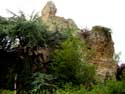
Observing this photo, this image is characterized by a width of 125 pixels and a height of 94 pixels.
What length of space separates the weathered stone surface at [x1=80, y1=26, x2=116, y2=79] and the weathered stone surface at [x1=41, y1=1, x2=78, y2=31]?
158 centimetres

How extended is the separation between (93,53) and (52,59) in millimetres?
2894

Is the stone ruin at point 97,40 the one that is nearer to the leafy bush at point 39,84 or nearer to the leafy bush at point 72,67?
the leafy bush at point 72,67

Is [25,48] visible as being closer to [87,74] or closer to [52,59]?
[52,59]

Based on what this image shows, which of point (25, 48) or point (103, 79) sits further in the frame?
point (103, 79)

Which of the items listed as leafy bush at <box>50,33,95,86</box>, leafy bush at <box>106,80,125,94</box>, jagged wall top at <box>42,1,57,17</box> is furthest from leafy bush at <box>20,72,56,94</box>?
jagged wall top at <box>42,1,57,17</box>

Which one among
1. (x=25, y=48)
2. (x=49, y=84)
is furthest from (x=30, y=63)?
(x=49, y=84)

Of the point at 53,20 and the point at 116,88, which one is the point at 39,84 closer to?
the point at 116,88

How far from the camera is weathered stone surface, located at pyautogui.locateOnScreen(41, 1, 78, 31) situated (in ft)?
97.1

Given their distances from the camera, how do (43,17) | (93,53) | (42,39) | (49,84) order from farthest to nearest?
(43,17), (93,53), (42,39), (49,84)

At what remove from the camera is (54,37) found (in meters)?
27.5

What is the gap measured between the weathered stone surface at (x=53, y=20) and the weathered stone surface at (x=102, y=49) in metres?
1.58

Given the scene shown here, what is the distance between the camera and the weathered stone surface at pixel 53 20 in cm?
2959

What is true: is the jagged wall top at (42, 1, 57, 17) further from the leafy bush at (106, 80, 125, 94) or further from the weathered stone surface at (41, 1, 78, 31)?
the leafy bush at (106, 80, 125, 94)

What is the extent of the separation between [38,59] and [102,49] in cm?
458
